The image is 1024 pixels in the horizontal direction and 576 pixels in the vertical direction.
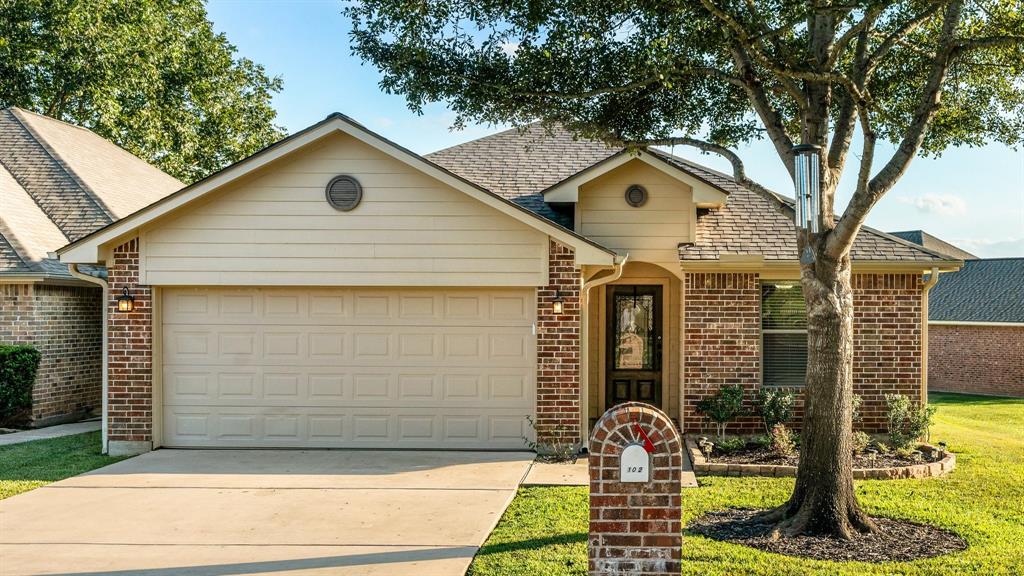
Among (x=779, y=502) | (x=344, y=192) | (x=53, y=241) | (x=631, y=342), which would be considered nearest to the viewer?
(x=779, y=502)

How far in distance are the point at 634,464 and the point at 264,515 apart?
399 cm

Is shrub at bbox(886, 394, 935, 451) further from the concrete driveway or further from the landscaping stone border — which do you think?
the concrete driveway

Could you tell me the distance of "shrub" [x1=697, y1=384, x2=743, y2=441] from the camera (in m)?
11.5

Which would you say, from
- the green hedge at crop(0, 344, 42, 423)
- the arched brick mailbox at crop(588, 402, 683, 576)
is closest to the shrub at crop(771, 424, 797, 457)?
the arched brick mailbox at crop(588, 402, 683, 576)

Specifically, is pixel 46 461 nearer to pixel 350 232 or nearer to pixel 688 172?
pixel 350 232

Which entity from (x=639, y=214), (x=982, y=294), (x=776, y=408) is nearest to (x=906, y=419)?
(x=776, y=408)

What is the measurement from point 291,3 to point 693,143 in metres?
6.62

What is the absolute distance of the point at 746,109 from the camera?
1060 centimetres

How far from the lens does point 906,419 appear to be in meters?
11.5

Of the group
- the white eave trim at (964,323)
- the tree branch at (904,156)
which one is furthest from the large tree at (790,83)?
the white eave trim at (964,323)

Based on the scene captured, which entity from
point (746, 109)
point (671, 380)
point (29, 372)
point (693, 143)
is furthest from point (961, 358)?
point (29, 372)

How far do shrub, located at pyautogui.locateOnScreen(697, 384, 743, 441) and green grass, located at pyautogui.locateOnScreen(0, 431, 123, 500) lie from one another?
25.8 ft

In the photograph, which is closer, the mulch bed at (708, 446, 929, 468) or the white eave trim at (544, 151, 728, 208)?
the mulch bed at (708, 446, 929, 468)

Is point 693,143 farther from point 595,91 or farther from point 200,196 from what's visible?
point 200,196
